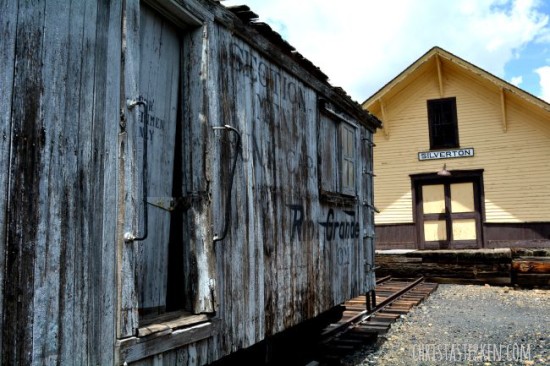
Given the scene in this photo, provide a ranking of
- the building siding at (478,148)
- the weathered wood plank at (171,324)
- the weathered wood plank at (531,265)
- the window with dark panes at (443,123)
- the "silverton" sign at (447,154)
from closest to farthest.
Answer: the weathered wood plank at (171,324)
the weathered wood plank at (531,265)
the building siding at (478,148)
the "silverton" sign at (447,154)
the window with dark panes at (443,123)

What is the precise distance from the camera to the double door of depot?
17594mm

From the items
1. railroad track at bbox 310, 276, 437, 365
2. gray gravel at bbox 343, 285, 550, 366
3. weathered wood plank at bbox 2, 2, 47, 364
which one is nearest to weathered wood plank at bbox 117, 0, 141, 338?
weathered wood plank at bbox 2, 2, 47, 364

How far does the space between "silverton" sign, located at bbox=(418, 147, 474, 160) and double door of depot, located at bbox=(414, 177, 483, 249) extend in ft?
2.54

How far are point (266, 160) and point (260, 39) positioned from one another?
1.22m

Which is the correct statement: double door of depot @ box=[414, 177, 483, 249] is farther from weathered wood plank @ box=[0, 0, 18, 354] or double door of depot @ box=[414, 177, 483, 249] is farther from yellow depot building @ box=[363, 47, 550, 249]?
weathered wood plank @ box=[0, 0, 18, 354]

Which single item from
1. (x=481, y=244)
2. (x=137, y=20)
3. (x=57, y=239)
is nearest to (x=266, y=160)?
(x=137, y=20)

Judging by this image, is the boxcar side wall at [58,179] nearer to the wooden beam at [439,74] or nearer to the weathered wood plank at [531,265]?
the weathered wood plank at [531,265]

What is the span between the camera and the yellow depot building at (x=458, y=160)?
55.5ft

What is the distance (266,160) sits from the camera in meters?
5.15

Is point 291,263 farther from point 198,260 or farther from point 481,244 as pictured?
point 481,244

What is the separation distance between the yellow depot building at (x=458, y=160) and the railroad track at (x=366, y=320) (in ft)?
14.2

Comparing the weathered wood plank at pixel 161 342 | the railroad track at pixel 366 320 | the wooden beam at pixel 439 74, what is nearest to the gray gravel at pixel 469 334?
the railroad track at pixel 366 320

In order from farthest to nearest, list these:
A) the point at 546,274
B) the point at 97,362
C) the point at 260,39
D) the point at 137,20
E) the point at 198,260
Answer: the point at 546,274
the point at 260,39
the point at 198,260
the point at 137,20
the point at 97,362

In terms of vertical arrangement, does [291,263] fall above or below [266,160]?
below
